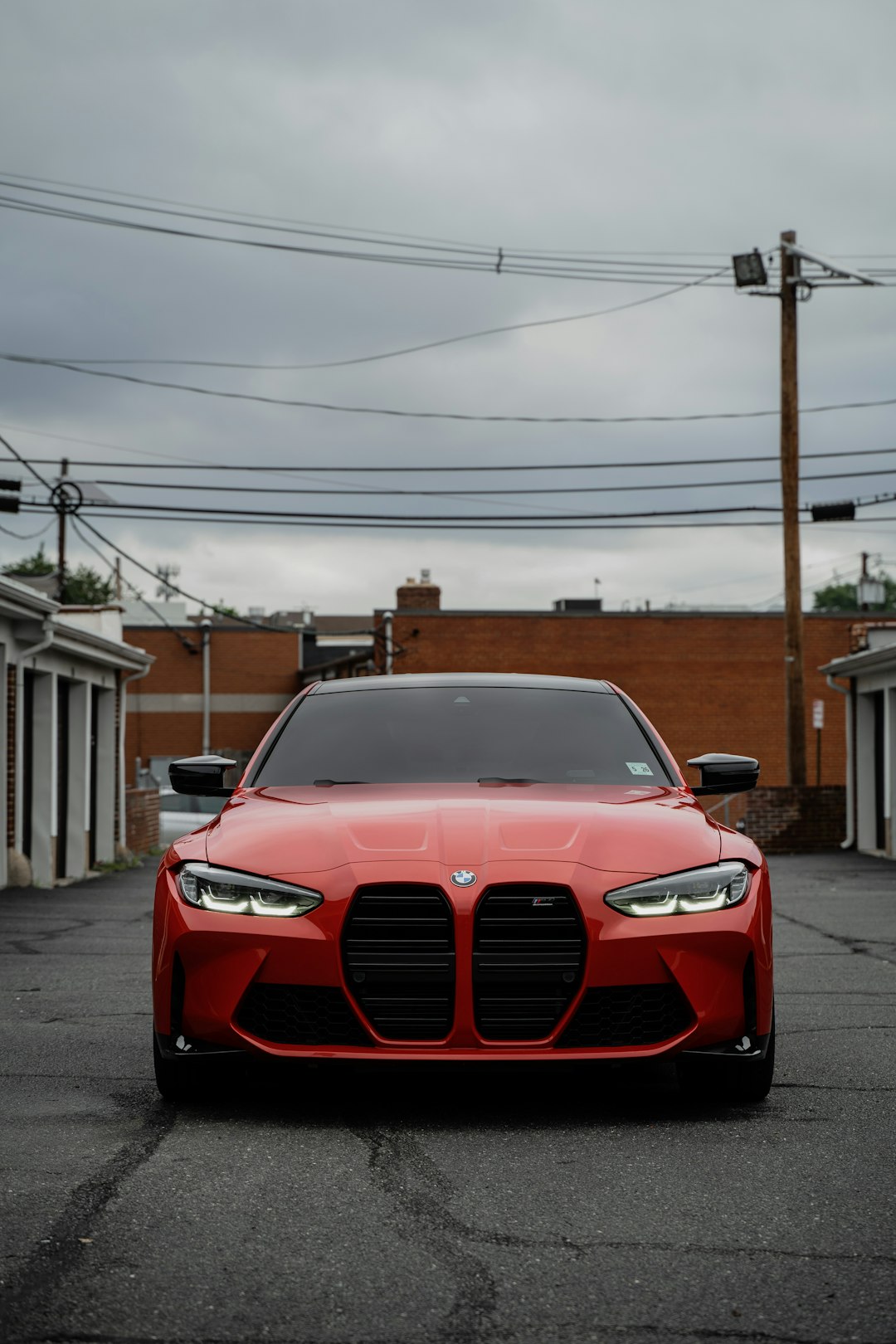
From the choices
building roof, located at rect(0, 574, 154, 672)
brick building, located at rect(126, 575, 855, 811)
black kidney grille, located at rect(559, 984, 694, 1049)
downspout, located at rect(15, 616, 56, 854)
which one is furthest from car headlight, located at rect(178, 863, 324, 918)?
brick building, located at rect(126, 575, 855, 811)

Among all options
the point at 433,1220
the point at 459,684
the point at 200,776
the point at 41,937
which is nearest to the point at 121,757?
the point at 41,937

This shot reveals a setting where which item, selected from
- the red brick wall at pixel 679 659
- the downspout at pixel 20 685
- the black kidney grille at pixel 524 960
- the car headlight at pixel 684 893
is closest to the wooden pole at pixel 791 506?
the downspout at pixel 20 685

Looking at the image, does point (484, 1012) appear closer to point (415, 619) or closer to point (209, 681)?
point (415, 619)

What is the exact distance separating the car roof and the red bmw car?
145 centimetres

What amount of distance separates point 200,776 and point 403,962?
176 centimetres

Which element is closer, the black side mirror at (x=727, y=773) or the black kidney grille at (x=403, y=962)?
the black kidney grille at (x=403, y=962)

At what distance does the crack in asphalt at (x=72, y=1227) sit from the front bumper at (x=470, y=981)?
373 mm

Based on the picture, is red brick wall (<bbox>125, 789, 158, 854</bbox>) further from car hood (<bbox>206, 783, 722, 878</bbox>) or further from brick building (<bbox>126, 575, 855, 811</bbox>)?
car hood (<bbox>206, 783, 722, 878</bbox>)

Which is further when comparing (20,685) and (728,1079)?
(20,685)

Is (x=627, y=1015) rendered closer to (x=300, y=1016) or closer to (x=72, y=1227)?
(x=300, y=1016)

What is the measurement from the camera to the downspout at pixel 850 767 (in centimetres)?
2706

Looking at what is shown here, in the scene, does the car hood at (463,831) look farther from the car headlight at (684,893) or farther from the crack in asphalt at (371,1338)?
the crack in asphalt at (371,1338)

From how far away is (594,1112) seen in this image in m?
5.29

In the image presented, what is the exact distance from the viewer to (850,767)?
27047 millimetres
